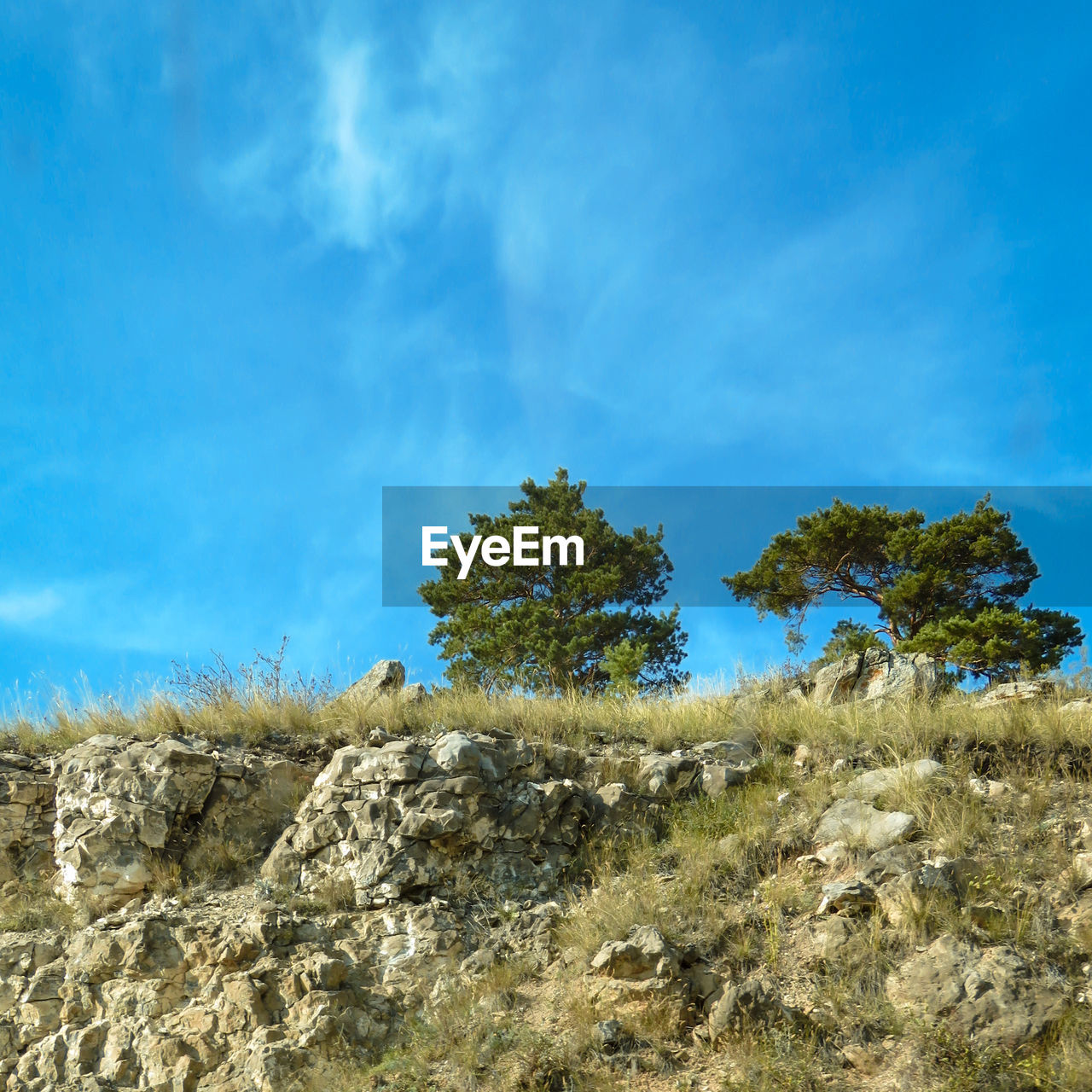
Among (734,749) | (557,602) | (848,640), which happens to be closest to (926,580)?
(848,640)

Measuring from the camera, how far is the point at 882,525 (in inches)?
965

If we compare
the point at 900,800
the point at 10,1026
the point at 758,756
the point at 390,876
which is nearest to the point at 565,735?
the point at 758,756

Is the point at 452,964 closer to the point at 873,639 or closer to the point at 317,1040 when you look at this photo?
the point at 317,1040

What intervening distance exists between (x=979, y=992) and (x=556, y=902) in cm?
374

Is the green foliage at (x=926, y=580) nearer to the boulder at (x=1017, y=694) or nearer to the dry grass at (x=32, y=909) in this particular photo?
the boulder at (x=1017, y=694)

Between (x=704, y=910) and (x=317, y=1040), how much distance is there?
339cm

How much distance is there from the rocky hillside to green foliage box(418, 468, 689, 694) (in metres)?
12.2

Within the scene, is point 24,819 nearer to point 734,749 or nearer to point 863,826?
point 734,749

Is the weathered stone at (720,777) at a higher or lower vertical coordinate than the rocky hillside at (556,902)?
higher

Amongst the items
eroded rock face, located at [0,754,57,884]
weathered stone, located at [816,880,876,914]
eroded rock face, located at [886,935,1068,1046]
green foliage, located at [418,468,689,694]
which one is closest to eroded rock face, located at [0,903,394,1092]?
eroded rock face, located at [0,754,57,884]

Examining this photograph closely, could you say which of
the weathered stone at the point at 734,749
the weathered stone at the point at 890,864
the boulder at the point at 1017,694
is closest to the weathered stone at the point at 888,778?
the weathered stone at the point at 890,864

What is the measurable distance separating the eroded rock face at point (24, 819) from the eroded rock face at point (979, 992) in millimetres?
8855

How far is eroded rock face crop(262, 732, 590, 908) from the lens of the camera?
29.3 feet

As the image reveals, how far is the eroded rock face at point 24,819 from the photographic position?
1014cm
